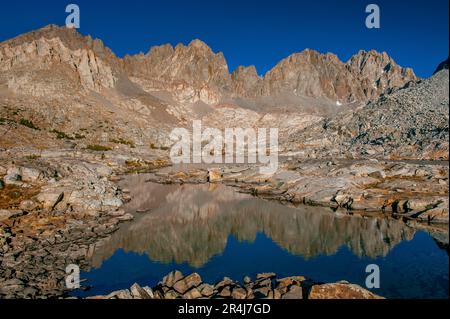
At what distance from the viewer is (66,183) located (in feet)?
182

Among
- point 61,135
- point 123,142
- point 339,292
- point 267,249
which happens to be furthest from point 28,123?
point 339,292

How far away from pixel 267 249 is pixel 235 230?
9.08m

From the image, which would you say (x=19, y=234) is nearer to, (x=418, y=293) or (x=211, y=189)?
(x=418, y=293)

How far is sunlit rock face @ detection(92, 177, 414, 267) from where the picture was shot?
1542 inches

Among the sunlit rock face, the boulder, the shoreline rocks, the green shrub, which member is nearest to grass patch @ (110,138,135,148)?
the green shrub

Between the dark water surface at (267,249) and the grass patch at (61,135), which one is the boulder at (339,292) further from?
the grass patch at (61,135)

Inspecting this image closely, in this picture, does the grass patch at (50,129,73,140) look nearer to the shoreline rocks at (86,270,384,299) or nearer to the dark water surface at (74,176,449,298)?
the dark water surface at (74,176,449,298)

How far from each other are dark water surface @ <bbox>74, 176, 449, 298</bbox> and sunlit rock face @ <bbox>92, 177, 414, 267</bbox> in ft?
0.35

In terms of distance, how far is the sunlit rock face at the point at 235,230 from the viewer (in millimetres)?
39156

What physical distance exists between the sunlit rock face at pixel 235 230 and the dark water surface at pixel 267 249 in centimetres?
11

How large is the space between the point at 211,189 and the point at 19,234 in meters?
46.4

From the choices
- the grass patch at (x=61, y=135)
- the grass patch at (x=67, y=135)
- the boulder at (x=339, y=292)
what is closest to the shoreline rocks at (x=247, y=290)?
the boulder at (x=339, y=292)
